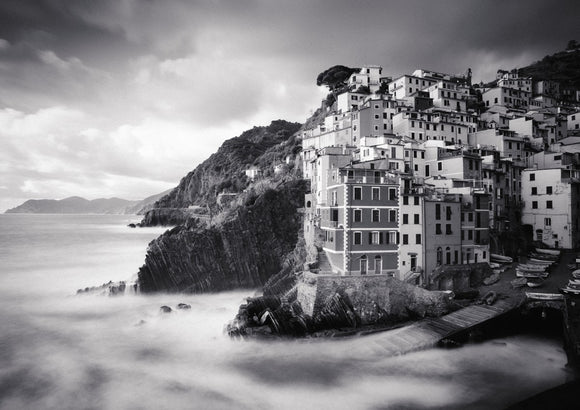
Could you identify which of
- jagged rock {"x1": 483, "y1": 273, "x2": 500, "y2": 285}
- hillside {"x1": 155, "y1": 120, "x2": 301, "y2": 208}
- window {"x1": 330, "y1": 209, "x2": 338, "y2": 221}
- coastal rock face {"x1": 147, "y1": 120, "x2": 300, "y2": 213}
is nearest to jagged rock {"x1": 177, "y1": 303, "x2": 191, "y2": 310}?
window {"x1": 330, "y1": 209, "x2": 338, "y2": 221}

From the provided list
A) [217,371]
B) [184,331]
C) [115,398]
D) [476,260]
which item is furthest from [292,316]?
[476,260]

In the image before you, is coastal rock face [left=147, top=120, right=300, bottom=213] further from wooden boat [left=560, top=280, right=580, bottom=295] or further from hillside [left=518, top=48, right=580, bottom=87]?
wooden boat [left=560, top=280, right=580, bottom=295]

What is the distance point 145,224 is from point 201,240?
108020mm

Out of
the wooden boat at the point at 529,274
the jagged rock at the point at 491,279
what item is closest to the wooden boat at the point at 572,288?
the wooden boat at the point at 529,274

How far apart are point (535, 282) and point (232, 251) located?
32159 millimetres

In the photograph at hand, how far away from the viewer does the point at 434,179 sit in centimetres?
3884

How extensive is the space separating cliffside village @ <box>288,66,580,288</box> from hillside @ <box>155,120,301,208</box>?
175 ft

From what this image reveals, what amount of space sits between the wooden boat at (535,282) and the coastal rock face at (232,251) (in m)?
24.1

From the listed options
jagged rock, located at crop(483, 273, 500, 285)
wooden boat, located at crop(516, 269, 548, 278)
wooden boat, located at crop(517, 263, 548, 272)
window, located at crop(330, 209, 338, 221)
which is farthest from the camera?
window, located at crop(330, 209, 338, 221)

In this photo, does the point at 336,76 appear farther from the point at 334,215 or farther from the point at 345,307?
the point at 345,307

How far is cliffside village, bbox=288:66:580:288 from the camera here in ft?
106

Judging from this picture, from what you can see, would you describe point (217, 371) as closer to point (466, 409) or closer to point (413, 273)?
point (466, 409)

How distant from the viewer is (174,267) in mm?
44312

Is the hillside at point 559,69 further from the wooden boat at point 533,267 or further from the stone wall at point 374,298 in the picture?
the stone wall at point 374,298
